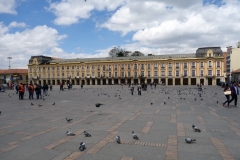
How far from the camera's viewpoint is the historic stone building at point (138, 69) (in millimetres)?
68438

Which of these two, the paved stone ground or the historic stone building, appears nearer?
the paved stone ground

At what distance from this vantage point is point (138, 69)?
252 feet

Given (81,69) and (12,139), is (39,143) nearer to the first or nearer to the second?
(12,139)

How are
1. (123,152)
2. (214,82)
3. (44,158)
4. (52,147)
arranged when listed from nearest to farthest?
(44,158) → (123,152) → (52,147) → (214,82)

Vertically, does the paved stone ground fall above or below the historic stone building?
below

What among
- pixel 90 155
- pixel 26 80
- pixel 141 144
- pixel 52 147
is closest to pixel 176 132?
pixel 141 144

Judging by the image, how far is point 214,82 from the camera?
68.4m

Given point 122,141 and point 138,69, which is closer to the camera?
point 122,141

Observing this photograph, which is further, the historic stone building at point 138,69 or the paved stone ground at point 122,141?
the historic stone building at point 138,69

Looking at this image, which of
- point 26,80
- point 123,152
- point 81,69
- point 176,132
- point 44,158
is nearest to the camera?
point 44,158

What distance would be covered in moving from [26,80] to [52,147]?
101m

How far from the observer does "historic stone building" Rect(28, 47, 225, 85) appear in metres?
68.4

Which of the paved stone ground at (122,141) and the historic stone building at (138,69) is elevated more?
the historic stone building at (138,69)

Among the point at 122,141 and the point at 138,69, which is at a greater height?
the point at 138,69
